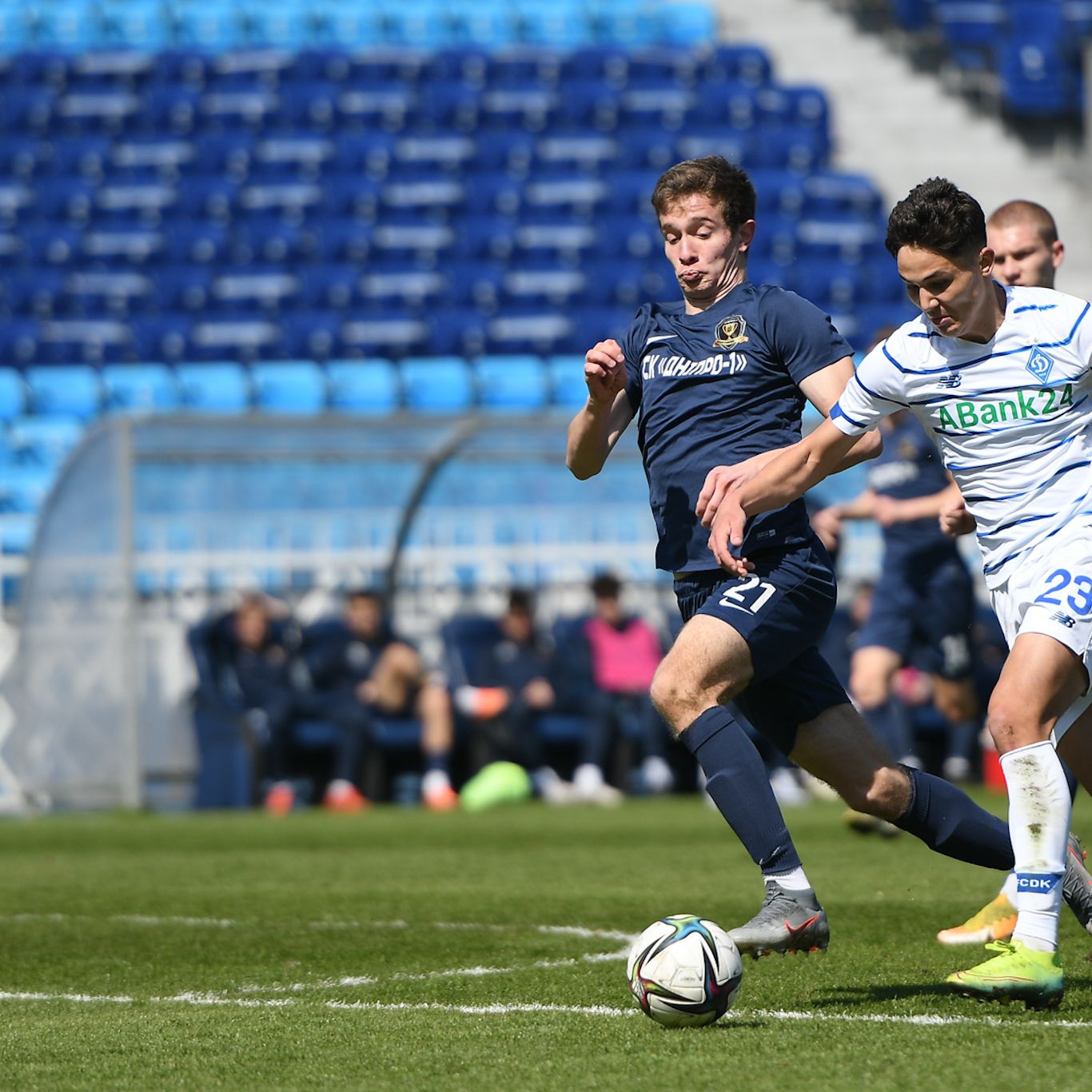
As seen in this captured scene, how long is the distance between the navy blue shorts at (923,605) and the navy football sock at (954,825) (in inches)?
174

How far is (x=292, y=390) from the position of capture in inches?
756

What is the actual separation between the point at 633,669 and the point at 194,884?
6.34 metres

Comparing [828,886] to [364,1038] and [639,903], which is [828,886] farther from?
[364,1038]

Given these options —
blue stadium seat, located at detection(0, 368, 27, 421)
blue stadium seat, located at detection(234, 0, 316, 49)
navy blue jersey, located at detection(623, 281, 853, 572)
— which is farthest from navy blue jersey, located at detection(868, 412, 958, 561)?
blue stadium seat, located at detection(234, 0, 316, 49)

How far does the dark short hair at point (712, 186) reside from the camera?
4926 millimetres

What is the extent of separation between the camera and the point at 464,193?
22109mm

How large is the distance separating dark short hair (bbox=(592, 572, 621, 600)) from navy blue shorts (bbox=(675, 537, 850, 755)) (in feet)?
29.2

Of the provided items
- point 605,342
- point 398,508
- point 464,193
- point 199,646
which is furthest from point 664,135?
point 605,342

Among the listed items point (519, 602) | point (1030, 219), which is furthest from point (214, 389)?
point (1030, 219)

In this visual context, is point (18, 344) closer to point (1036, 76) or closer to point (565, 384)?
point (565, 384)

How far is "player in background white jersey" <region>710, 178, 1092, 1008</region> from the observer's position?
4.20 meters

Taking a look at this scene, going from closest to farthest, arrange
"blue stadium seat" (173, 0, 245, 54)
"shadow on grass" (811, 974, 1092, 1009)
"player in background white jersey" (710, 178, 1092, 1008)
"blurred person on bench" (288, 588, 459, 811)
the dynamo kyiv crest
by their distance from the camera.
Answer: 1. "player in background white jersey" (710, 178, 1092, 1008)
2. the dynamo kyiv crest
3. "shadow on grass" (811, 974, 1092, 1009)
4. "blurred person on bench" (288, 588, 459, 811)
5. "blue stadium seat" (173, 0, 245, 54)

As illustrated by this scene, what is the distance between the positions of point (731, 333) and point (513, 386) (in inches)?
564

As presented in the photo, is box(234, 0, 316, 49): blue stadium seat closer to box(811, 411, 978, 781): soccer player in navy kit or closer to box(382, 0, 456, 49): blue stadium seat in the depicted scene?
box(382, 0, 456, 49): blue stadium seat
